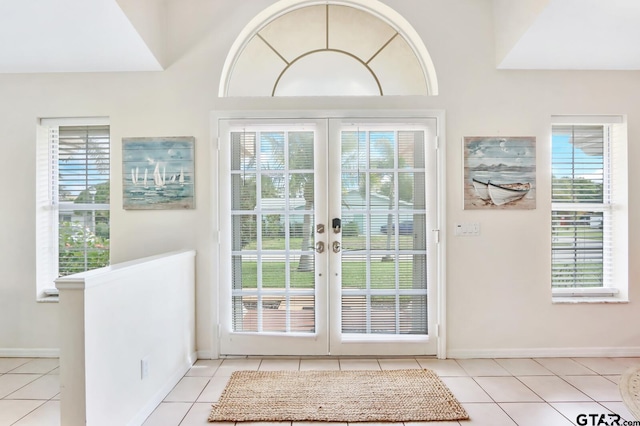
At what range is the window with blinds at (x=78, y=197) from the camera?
3.27 metres

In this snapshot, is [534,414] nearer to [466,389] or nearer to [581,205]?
[466,389]

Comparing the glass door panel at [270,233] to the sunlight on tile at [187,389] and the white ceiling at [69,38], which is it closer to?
the sunlight on tile at [187,389]

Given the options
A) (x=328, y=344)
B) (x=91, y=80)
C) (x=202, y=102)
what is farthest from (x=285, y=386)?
(x=91, y=80)

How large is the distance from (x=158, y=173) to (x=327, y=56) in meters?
1.67

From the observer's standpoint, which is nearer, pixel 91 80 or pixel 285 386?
pixel 285 386

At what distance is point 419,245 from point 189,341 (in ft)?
6.38

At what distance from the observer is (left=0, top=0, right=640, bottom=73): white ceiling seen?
96.7 inches

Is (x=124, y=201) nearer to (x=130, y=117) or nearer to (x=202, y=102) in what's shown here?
(x=130, y=117)

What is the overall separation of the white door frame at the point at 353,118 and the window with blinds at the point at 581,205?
1.00 m

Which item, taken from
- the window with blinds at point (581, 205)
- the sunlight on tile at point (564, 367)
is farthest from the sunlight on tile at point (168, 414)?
the window with blinds at point (581, 205)

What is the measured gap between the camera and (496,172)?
3.07 metres

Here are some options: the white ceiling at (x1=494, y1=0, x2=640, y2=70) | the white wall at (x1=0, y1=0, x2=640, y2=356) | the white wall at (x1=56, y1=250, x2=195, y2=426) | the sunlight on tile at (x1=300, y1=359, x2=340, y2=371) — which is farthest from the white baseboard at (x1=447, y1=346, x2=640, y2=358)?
the white ceiling at (x1=494, y1=0, x2=640, y2=70)

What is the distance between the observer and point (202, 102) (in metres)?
3.11

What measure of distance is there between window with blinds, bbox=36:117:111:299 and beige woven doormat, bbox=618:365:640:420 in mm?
3720
